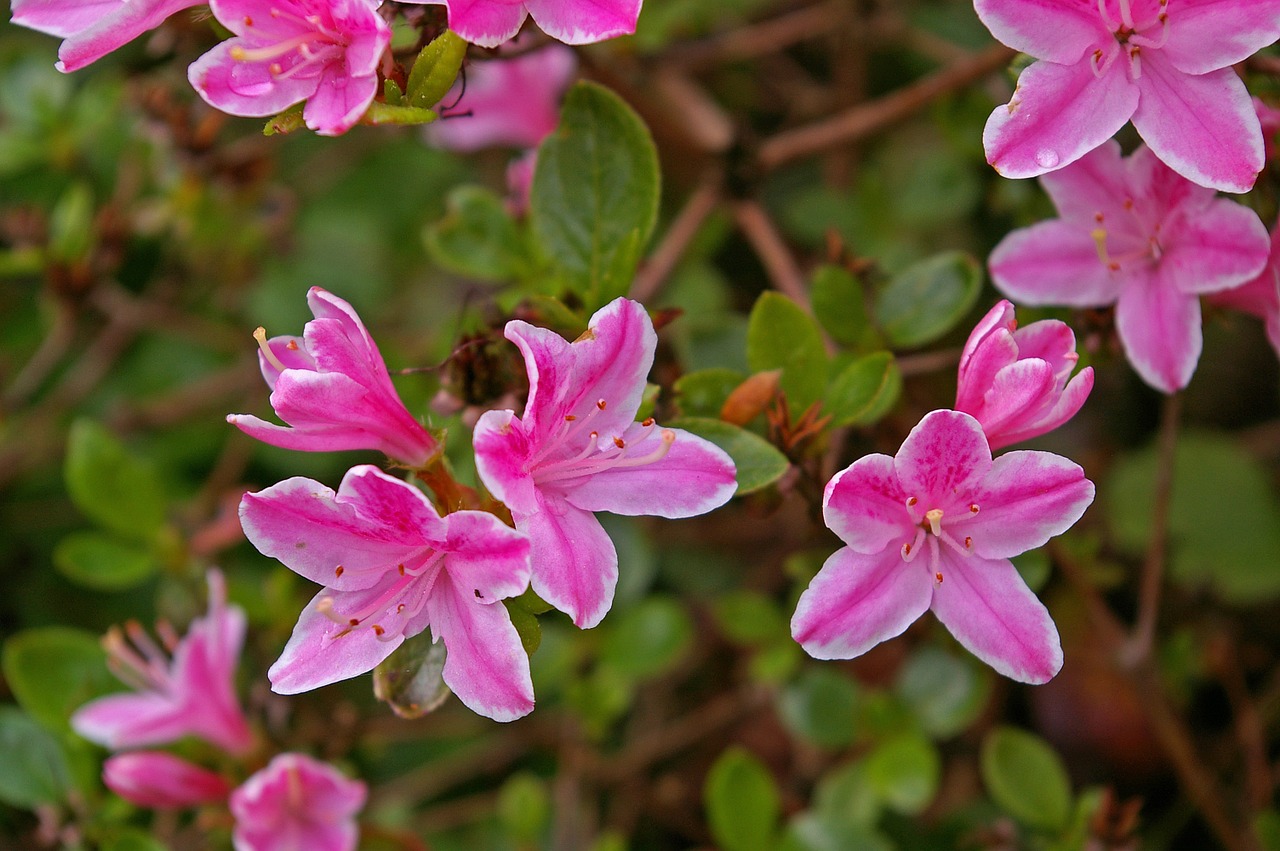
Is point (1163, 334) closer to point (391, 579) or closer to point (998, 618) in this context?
point (998, 618)

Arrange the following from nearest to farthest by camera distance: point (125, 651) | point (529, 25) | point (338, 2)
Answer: point (338, 2), point (529, 25), point (125, 651)

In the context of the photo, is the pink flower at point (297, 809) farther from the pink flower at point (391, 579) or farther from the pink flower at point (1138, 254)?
the pink flower at point (1138, 254)

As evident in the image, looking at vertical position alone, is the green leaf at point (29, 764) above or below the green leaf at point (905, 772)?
below

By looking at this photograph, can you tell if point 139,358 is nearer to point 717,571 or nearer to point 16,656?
point 16,656

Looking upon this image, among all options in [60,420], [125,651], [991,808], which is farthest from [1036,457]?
[60,420]

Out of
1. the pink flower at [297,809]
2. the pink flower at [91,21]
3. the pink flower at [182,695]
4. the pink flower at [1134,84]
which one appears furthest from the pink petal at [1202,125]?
the pink flower at [182,695]
